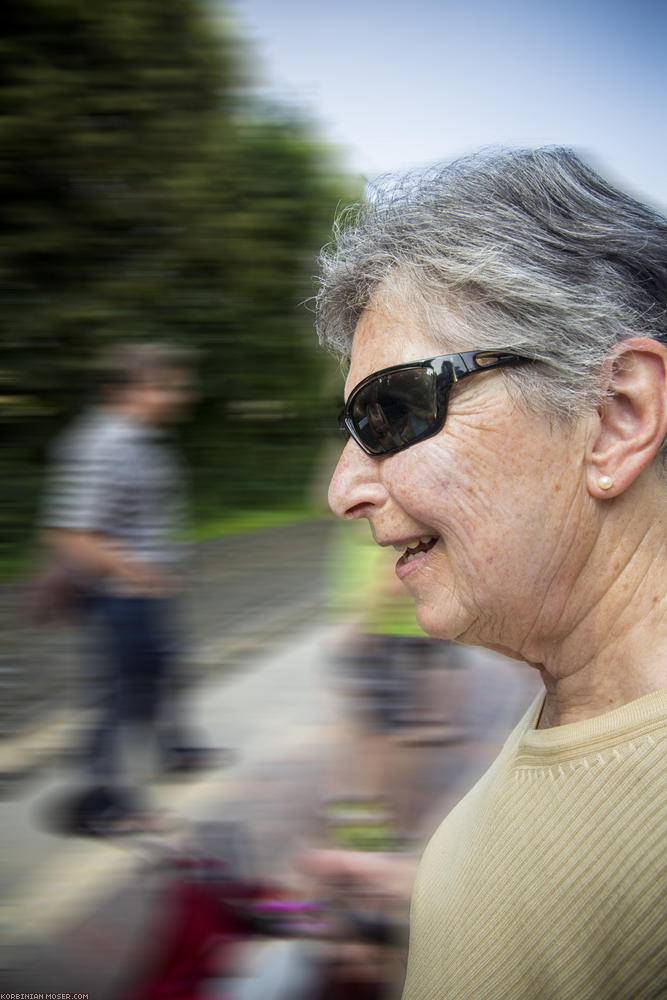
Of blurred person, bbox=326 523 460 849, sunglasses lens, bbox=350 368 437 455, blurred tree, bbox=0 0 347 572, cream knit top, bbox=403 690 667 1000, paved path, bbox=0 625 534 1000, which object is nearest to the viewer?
cream knit top, bbox=403 690 667 1000

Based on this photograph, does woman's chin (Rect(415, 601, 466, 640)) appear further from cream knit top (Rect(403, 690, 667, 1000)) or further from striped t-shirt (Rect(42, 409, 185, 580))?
striped t-shirt (Rect(42, 409, 185, 580))

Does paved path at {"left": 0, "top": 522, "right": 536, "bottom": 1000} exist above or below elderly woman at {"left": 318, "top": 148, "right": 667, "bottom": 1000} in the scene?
below

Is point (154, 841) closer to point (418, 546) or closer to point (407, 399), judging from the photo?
point (418, 546)

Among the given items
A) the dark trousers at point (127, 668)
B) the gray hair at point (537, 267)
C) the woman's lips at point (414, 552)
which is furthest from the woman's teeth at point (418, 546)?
the dark trousers at point (127, 668)

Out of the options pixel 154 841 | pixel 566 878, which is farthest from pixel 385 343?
pixel 154 841

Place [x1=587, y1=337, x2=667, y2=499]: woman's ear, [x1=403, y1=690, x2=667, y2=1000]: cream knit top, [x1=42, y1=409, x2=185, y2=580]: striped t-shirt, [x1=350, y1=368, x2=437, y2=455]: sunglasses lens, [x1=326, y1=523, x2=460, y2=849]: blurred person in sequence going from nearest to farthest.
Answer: [x1=403, y1=690, x2=667, y2=1000]: cream knit top < [x1=587, y1=337, x2=667, y2=499]: woman's ear < [x1=350, y1=368, x2=437, y2=455]: sunglasses lens < [x1=326, y1=523, x2=460, y2=849]: blurred person < [x1=42, y1=409, x2=185, y2=580]: striped t-shirt

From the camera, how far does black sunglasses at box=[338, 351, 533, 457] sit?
1.05 meters

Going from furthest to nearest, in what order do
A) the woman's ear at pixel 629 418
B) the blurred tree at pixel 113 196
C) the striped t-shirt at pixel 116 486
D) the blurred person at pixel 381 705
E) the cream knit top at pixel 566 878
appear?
the blurred tree at pixel 113 196
the striped t-shirt at pixel 116 486
the blurred person at pixel 381 705
the woman's ear at pixel 629 418
the cream knit top at pixel 566 878

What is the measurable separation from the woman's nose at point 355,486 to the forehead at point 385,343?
11 cm

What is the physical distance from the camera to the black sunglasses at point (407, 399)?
105 centimetres

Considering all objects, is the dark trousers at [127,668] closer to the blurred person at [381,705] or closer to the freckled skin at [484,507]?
the blurred person at [381,705]

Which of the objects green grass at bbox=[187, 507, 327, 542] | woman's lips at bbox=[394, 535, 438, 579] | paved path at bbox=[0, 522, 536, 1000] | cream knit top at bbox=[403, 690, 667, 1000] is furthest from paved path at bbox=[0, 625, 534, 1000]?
green grass at bbox=[187, 507, 327, 542]

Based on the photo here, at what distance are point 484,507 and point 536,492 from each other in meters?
0.06

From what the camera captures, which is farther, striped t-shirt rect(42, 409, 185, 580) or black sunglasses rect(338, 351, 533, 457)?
striped t-shirt rect(42, 409, 185, 580)
